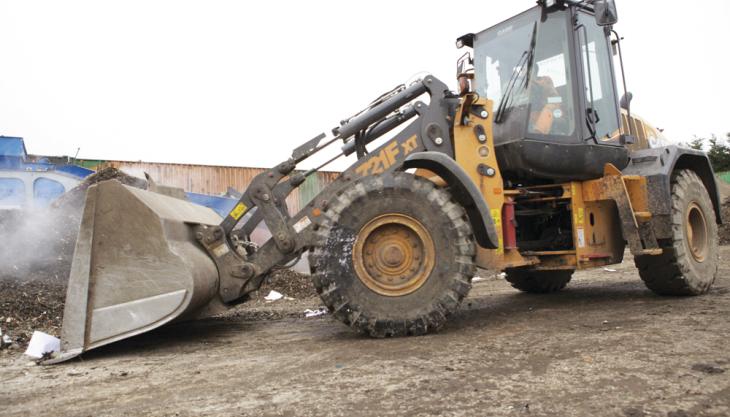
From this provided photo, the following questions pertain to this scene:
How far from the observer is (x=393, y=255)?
14.2ft

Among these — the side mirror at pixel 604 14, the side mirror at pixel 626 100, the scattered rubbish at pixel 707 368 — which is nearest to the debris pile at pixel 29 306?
the scattered rubbish at pixel 707 368

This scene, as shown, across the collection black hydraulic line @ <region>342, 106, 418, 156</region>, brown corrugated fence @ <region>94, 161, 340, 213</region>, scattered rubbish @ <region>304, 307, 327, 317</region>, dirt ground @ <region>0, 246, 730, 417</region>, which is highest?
brown corrugated fence @ <region>94, 161, 340, 213</region>

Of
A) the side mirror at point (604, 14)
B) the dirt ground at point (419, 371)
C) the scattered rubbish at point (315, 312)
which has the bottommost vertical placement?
the dirt ground at point (419, 371)

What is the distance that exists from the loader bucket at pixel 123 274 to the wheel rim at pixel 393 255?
1307 mm

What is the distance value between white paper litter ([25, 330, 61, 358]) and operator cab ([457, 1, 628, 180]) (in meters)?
4.06

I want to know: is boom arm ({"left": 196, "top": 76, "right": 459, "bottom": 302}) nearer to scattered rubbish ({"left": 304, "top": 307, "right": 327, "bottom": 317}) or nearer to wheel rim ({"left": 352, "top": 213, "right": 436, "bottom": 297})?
wheel rim ({"left": 352, "top": 213, "right": 436, "bottom": 297})

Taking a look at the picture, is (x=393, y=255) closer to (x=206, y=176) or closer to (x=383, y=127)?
(x=383, y=127)

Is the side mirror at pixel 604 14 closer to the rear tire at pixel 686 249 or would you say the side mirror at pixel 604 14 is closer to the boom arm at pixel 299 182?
the boom arm at pixel 299 182

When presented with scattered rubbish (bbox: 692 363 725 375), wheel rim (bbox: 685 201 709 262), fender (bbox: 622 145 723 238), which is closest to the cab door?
fender (bbox: 622 145 723 238)

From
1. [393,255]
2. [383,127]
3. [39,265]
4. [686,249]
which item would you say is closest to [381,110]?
[383,127]

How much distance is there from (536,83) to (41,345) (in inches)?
189

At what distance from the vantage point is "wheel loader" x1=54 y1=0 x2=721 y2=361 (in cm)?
418

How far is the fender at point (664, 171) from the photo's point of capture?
5.41 m

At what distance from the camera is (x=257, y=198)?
190 inches
